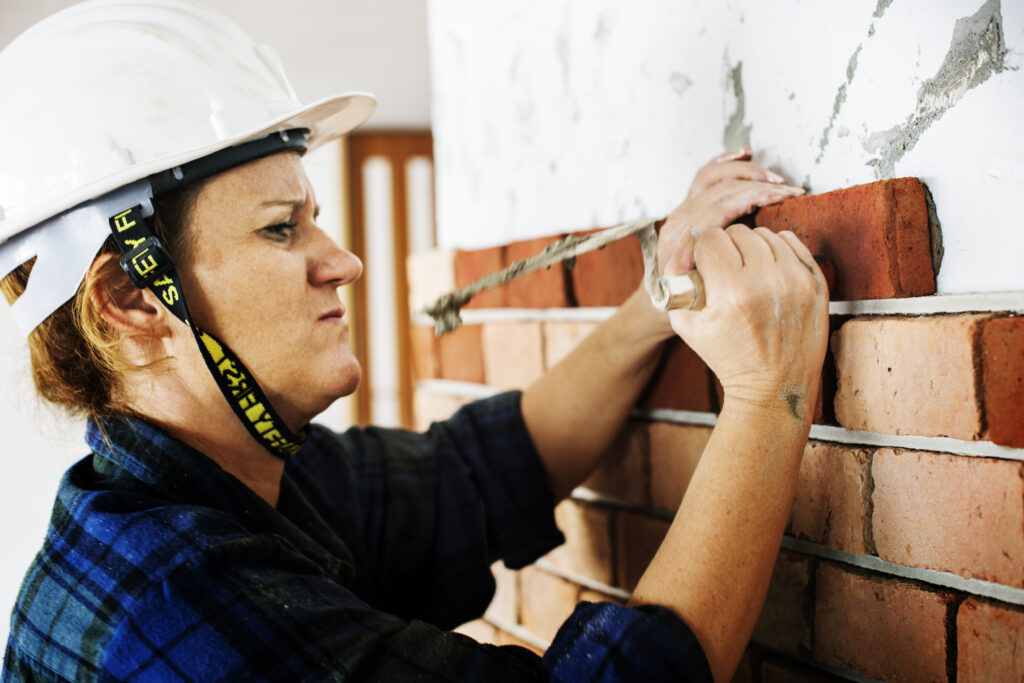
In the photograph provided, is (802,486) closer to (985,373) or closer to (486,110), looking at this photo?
(985,373)

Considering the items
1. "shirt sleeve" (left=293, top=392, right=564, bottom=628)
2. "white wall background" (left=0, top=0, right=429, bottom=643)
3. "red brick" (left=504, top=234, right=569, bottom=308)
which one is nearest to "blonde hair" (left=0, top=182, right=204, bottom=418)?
"white wall background" (left=0, top=0, right=429, bottom=643)

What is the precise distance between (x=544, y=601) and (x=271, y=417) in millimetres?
620

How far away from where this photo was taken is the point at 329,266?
1010mm

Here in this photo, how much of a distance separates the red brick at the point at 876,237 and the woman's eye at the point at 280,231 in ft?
2.06

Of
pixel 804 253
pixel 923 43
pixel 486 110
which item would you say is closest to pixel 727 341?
pixel 804 253

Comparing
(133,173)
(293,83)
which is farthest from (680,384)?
(293,83)

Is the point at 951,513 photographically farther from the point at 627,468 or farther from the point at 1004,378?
the point at 627,468

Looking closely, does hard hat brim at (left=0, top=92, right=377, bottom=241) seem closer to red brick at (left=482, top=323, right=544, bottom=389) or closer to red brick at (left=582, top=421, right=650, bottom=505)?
red brick at (left=482, top=323, right=544, bottom=389)

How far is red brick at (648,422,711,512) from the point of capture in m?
1.01

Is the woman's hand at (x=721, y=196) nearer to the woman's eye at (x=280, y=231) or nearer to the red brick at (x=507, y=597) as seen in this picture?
the woman's eye at (x=280, y=231)

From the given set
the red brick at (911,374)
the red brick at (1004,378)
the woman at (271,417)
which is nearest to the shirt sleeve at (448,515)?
the woman at (271,417)

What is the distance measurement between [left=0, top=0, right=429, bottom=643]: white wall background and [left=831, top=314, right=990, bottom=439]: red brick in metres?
1.04

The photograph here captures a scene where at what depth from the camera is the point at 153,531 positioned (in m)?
0.76

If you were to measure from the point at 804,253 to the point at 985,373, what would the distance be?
19 centimetres
